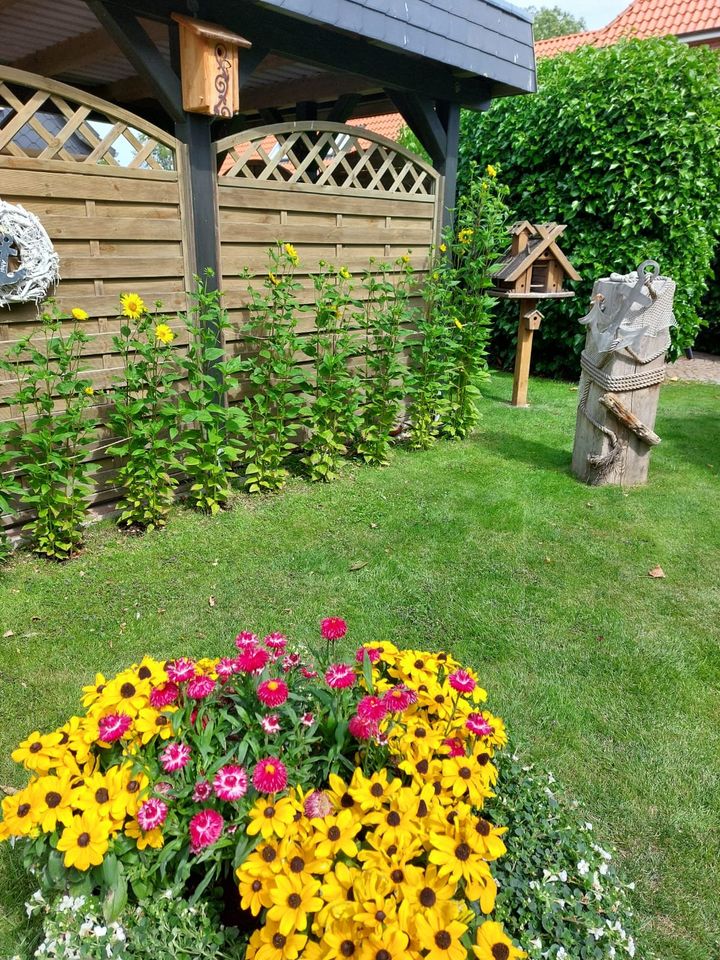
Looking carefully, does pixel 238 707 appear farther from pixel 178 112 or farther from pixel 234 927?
pixel 178 112

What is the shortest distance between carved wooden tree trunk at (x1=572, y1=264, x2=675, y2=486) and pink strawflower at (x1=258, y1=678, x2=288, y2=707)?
3.46 meters

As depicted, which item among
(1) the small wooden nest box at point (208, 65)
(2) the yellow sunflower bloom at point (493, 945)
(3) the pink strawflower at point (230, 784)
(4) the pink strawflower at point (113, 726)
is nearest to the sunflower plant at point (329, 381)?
(1) the small wooden nest box at point (208, 65)

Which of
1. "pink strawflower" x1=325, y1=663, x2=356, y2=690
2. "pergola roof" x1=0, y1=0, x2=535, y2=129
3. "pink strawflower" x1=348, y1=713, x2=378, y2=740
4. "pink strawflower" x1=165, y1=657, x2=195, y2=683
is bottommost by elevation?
"pink strawflower" x1=348, y1=713, x2=378, y2=740

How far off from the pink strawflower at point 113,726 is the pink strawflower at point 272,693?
0.96 feet

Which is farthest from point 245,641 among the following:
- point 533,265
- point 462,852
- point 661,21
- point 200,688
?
point 661,21

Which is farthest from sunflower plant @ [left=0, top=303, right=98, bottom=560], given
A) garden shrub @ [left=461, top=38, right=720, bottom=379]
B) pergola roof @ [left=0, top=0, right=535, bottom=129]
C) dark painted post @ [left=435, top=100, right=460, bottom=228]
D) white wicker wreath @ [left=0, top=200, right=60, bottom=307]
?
garden shrub @ [left=461, top=38, right=720, bottom=379]

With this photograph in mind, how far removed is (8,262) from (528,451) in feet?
12.4

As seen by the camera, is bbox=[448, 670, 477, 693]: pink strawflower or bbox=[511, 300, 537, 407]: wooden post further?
bbox=[511, 300, 537, 407]: wooden post

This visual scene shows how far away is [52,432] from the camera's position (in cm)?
337

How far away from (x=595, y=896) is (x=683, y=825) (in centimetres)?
73

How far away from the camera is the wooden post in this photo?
6.46 metres

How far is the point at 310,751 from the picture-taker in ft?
5.31

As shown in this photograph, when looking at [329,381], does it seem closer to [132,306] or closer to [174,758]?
[132,306]

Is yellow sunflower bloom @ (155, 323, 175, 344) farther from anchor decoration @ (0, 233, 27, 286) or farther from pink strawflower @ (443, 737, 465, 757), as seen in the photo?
pink strawflower @ (443, 737, 465, 757)
